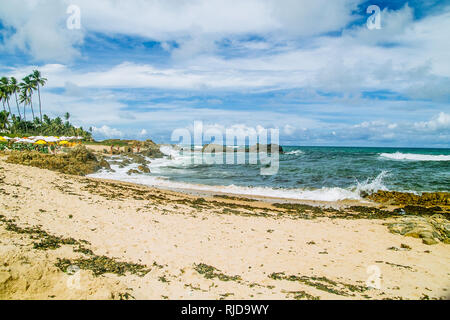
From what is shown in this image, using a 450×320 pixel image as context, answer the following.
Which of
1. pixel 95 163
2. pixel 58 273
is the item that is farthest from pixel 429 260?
pixel 95 163

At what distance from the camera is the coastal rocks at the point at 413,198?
15859 millimetres

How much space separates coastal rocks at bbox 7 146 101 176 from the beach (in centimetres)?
997

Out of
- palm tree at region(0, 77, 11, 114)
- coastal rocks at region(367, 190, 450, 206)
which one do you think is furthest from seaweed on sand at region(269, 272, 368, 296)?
palm tree at region(0, 77, 11, 114)

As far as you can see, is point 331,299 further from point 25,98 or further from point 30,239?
point 25,98

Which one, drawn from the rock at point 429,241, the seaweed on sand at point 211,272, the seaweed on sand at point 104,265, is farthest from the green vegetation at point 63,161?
the rock at point 429,241

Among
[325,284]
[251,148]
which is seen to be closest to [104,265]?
[325,284]

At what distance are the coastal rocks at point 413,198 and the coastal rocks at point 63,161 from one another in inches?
896

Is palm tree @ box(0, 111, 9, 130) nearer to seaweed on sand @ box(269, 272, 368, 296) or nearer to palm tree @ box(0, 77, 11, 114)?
palm tree @ box(0, 77, 11, 114)

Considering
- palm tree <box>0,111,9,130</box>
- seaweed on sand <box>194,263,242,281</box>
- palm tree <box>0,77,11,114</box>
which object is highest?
palm tree <box>0,77,11,114</box>

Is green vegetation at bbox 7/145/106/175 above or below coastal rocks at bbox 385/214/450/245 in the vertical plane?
above

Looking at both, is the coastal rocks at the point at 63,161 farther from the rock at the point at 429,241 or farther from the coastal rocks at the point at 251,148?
the coastal rocks at the point at 251,148

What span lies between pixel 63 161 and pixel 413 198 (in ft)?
85.8

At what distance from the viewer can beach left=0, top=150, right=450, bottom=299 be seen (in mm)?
4645

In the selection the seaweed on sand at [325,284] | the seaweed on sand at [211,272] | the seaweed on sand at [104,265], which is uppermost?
the seaweed on sand at [104,265]
